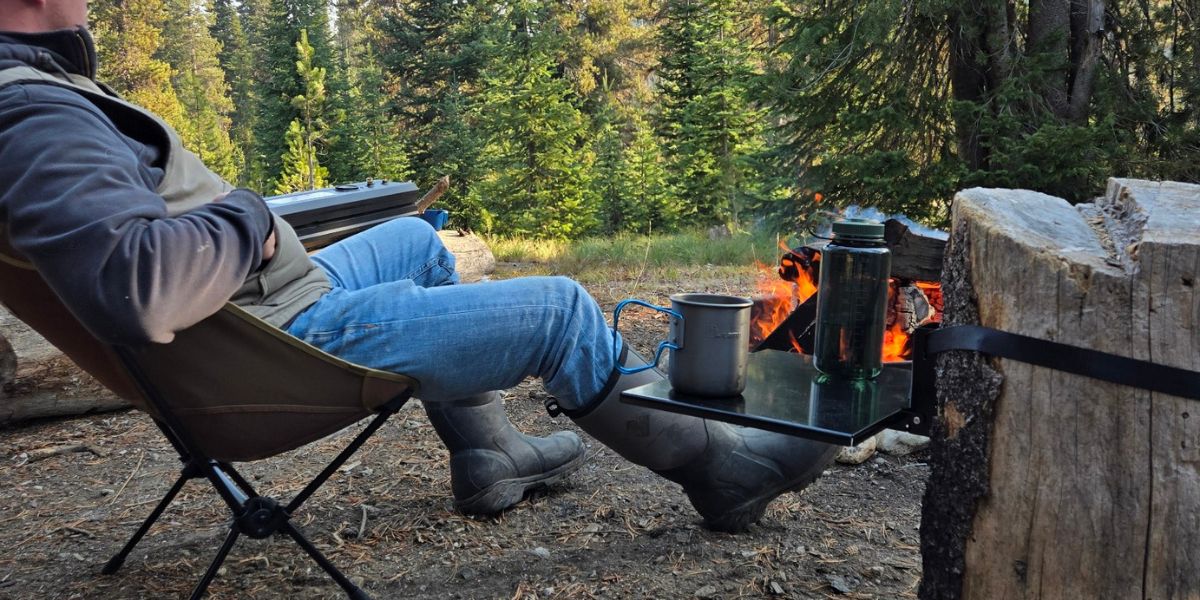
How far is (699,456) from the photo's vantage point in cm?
201

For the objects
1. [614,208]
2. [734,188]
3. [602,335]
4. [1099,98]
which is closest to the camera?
[602,335]

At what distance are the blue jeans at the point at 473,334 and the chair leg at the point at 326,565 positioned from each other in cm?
41

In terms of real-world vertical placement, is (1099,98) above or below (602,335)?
above

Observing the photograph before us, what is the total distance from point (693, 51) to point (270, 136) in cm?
994

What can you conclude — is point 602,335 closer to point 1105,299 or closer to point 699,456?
point 699,456

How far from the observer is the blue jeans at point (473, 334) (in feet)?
5.79

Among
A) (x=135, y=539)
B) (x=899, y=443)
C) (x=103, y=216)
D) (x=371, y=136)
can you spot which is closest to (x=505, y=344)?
(x=103, y=216)

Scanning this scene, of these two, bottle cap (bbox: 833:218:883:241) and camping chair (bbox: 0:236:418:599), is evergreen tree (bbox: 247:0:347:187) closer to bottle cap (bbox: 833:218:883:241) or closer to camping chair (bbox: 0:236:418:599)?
camping chair (bbox: 0:236:418:599)

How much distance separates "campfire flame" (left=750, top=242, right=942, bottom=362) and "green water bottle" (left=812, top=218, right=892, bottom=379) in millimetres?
852

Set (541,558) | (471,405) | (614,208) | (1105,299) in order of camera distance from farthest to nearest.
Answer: (614,208), (471,405), (541,558), (1105,299)

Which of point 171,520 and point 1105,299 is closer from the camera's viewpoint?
point 1105,299

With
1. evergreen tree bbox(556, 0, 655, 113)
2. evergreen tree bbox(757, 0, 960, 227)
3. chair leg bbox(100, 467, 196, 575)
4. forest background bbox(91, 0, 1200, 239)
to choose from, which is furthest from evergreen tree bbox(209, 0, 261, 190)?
chair leg bbox(100, 467, 196, 575)

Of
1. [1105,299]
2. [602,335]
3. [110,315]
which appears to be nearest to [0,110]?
[110,315]

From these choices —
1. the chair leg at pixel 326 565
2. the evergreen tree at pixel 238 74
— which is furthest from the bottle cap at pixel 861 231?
the evergreen tree at pixel 238 74
